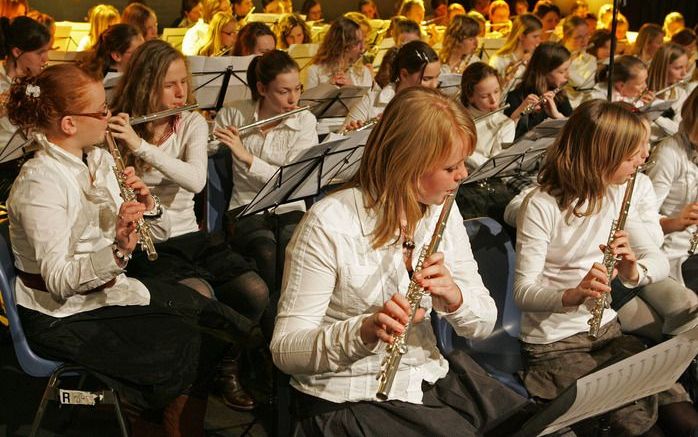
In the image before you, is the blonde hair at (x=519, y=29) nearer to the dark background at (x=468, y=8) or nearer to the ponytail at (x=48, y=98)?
the dark background at (x=468, y=8)

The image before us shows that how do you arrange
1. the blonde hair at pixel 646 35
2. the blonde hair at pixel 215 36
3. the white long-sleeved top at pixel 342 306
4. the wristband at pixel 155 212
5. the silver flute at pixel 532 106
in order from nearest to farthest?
the white long-sleeved top at pixel 342 306 < the wristband at pixel 155 212 < the silver flute at pixel 532 106 < the blonde hair at pixel 215 36 < the blonde hair at pixel 646 35

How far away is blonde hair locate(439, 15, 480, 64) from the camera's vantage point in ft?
22.4

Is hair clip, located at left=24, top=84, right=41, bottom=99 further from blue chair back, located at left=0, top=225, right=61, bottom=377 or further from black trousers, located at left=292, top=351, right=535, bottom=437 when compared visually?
black trousers, located at left=292, top=351, right=535, bottom=437

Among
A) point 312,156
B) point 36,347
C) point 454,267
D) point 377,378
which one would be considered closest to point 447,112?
point 454,267

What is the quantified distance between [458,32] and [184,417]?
5.01m

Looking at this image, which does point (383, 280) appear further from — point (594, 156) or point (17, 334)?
point (17, 334)

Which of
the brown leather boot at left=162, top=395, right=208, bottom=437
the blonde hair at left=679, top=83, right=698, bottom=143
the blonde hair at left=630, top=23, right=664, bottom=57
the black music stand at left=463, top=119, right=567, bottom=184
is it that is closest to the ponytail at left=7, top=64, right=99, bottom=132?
the brown leather boot at left=162, top=395, right=208, bottom=437

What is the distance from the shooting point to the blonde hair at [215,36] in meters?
6.55

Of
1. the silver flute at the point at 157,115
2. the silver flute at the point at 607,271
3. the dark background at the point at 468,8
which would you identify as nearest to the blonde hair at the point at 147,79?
the silver flute at the point at 157,115

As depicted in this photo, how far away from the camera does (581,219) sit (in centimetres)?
246

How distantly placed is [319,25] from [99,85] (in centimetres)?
753

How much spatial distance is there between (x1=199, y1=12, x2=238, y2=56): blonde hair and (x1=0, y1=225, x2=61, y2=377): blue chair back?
4.41m

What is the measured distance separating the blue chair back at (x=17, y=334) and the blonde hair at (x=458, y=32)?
5106 mm

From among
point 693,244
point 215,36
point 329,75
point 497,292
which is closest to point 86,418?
point 497,292
